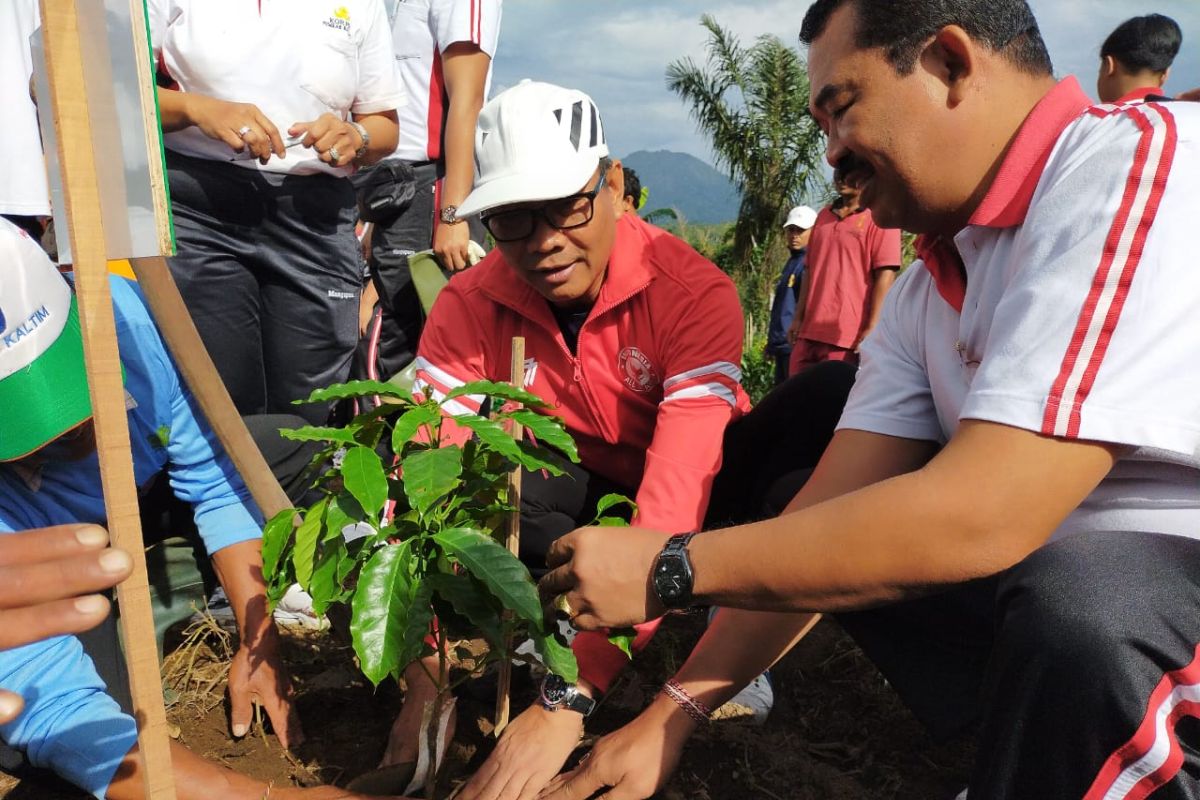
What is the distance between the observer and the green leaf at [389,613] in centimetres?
128

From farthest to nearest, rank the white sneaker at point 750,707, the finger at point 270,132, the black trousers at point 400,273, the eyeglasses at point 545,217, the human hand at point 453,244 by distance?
the black trousers at point 400,273, the human hand at point 453,244, the finger at point 270,132, the white sneaker at point 750,707, the eyeglasses at point 545,217

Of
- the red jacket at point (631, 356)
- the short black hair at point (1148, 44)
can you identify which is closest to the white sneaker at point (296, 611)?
the red jacket at point (631, 356)

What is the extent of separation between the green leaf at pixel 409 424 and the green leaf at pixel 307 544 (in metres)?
0.16

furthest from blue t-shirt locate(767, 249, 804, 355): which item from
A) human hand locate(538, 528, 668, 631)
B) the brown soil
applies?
human hand locate(538, 528, 668, 631)

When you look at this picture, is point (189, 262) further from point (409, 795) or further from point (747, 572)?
point (747, 572)

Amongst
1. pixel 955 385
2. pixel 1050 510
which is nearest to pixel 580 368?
pixel 955 385

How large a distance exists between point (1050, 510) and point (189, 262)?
2.40 meters

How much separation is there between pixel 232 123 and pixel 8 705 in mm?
1849

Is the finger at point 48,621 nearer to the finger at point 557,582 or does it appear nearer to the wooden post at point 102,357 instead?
the wooden post at point 102,357

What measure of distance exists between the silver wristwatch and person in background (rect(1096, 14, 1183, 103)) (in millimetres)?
2993

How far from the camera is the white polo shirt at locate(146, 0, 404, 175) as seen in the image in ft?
8.18

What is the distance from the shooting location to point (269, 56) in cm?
257

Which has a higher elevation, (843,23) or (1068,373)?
(843,23)

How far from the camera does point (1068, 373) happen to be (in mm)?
1102
